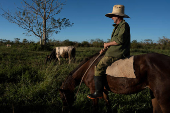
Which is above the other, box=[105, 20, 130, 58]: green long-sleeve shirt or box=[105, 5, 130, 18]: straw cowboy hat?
box=[105, 5, 130, 18]: straw cowboy hat


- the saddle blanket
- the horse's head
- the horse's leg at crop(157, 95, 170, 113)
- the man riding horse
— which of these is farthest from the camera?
the horse's head

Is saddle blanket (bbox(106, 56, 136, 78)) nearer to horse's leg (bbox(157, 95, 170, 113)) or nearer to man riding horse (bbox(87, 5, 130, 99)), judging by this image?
man riding horse (bbox(87, 5, 130, 99))

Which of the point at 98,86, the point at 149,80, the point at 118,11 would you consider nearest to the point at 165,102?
the point at 149,80

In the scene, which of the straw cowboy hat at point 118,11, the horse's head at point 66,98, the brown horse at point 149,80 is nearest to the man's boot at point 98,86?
the brown horse at point 149,80

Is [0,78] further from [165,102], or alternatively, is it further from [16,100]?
[165,102]

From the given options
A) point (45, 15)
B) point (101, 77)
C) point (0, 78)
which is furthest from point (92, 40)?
point (101, 77)

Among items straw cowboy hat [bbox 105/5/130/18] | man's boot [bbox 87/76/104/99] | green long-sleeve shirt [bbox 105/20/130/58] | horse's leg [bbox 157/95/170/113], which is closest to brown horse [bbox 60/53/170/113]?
horse's leg [bbox 157/95/170/113]

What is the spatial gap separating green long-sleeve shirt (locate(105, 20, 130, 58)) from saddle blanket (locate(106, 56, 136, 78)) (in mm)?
148

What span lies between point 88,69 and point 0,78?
14.2 ft

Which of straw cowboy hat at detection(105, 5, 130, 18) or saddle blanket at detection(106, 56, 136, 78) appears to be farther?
straw cowboy hat at detection(105, 5, 130, 18)

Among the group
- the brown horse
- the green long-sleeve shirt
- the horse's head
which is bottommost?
the horse's head

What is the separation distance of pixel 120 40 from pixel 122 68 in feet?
1.85

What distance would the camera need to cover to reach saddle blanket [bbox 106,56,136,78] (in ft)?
7.59

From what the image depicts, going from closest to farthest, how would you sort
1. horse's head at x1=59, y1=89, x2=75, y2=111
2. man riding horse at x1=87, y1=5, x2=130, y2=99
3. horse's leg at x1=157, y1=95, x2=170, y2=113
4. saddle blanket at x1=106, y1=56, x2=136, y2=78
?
1. horse's leg at x1=157, y1=95, x2=170, y2=113
2. saddle blanket at x1=106, y1=56, x2=136, y2=78
3. man riding horse at x1=87, y1=5, x2=130, y2=99
4. horse's head at x1=59, y1=89, x2=75, y2=111
